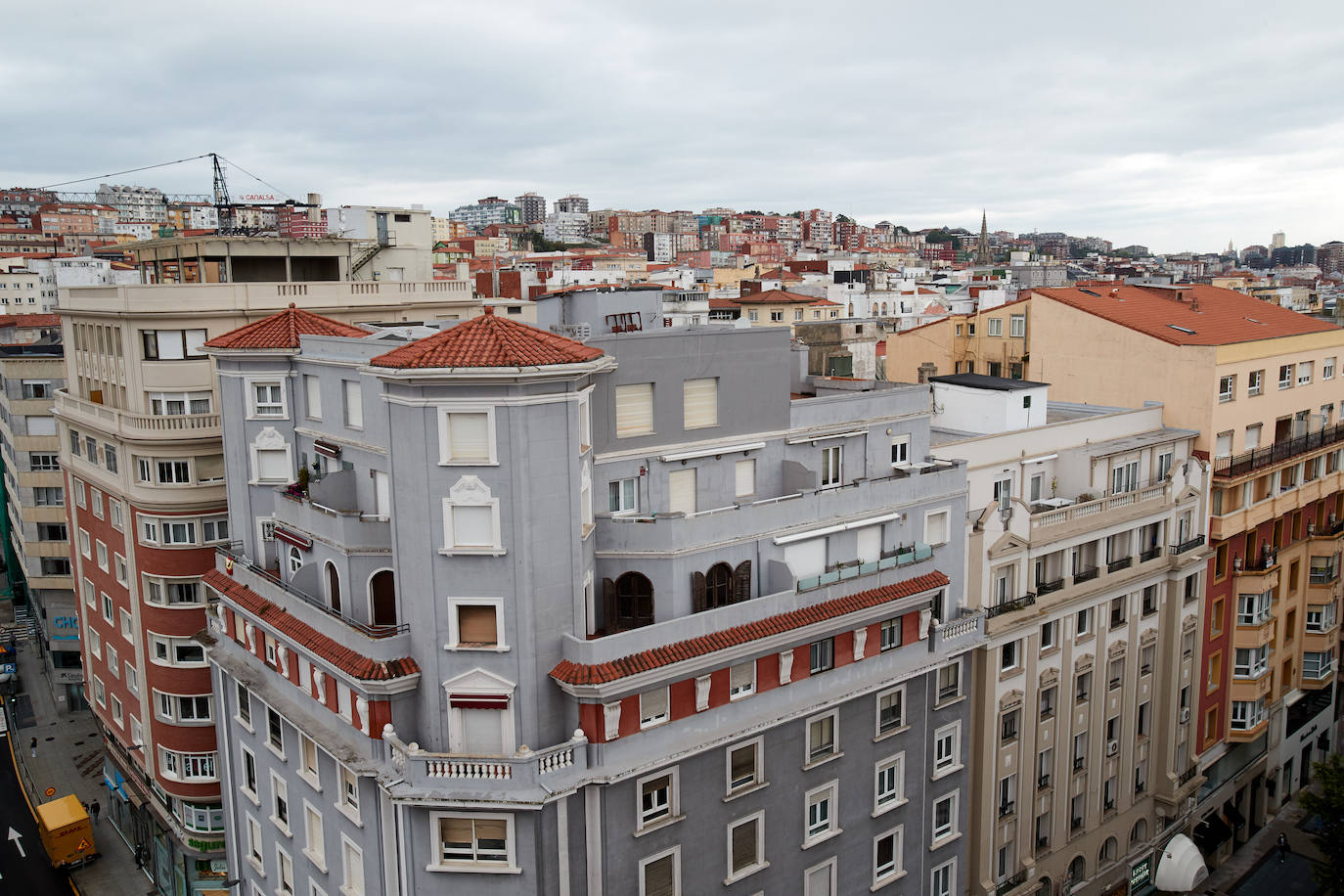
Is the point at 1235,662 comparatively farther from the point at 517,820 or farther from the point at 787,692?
the point at 517,820

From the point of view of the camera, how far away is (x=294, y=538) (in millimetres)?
29797

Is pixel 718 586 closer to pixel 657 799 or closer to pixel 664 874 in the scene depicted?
pixel 657 799

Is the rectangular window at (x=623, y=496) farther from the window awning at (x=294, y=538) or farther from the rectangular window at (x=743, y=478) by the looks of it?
the window awning at (x=294, y=538)

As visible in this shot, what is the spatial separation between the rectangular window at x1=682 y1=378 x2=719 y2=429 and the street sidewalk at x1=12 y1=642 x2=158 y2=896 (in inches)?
1426

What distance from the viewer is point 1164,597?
4231 centimetres

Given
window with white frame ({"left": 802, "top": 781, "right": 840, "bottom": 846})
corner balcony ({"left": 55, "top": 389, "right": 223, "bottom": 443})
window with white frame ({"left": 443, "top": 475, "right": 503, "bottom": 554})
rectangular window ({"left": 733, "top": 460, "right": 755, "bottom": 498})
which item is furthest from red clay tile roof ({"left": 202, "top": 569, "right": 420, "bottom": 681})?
window with white frame ({"left": 802, "top": 781, "right": 840, "bottom": 846})

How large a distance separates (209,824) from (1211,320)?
161 ft

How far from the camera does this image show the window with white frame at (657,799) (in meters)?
25.9

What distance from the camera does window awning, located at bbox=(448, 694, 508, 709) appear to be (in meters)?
24.4

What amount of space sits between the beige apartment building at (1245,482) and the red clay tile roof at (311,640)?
34.8m

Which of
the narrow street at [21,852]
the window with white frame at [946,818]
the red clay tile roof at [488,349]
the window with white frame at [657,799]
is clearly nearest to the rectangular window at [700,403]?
the red clay tile roof at [488,349]

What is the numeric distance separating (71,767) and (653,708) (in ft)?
155

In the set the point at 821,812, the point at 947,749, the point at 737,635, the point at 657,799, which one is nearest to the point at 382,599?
the point at 657,799

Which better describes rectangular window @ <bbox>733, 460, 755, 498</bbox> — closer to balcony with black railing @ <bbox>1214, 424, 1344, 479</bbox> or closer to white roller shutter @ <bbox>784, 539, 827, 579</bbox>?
white roller shutter @ <bbox>784, 539, 827, 579</bbox>
